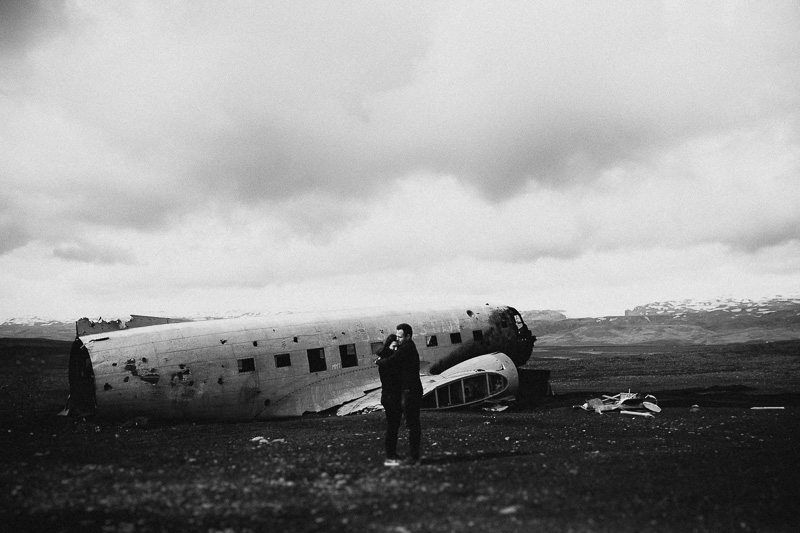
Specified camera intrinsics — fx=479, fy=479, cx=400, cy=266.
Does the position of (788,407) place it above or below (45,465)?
below

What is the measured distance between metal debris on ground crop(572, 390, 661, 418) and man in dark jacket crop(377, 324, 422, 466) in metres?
11.3

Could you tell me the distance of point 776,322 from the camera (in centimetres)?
12750

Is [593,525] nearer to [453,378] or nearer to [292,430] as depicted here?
[292,430]

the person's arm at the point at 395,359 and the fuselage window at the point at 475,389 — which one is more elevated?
the person's arm at the point at 395,359

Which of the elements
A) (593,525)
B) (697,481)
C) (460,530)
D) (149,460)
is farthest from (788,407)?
(149,460)

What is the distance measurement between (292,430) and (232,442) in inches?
90.4

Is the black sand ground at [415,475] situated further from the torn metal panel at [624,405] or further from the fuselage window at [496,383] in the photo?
the fuselage window at [496,383]

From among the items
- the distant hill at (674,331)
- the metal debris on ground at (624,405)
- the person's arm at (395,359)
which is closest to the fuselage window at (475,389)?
the metal debris on ground at (624,405)

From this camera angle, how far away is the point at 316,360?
760 inches

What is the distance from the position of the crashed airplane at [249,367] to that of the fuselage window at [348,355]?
0.04 m

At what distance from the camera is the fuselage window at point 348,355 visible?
19844mm

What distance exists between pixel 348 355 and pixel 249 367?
13.1 ft

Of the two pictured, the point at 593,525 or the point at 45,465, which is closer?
the point at 593,525

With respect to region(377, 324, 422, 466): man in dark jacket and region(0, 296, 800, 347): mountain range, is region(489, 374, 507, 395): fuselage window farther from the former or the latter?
region(0, 296, 800, 347): mountain range
